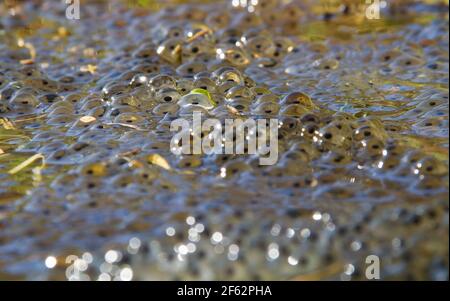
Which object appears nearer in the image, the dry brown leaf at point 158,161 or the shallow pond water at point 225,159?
the shallow pond water at point 225,159

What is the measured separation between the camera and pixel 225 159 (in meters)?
2.18

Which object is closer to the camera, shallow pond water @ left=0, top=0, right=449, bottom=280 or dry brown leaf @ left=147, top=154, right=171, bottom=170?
shallow pond water @ left=0, top=0, right=449, bottom=280

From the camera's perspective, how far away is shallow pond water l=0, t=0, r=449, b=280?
186 centimetres

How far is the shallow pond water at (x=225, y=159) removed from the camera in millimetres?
1861

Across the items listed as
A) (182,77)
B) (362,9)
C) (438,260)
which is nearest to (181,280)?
(438,260)

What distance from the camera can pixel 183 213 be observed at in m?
1.96

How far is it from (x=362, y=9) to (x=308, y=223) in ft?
6.46
